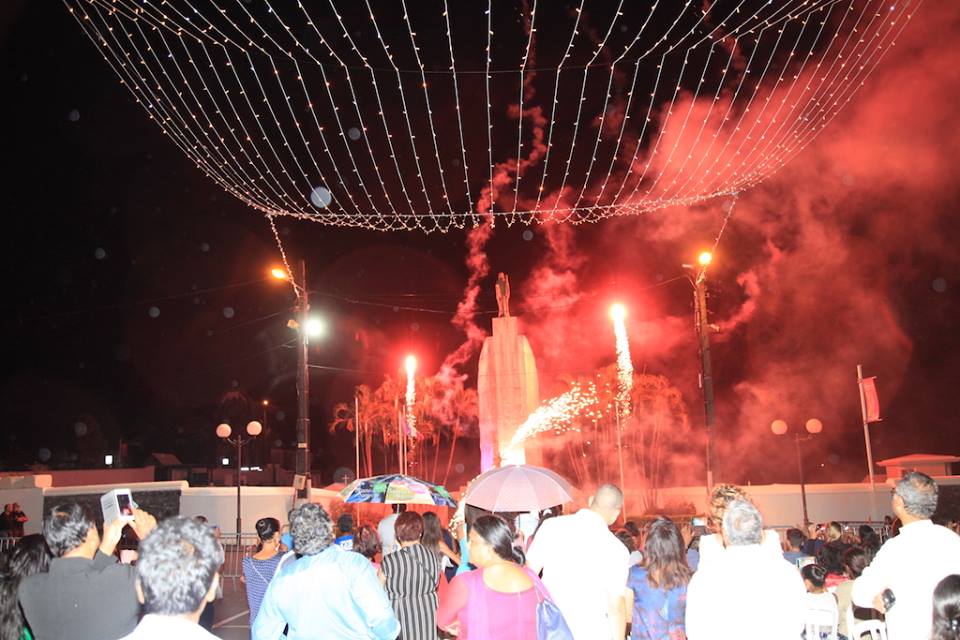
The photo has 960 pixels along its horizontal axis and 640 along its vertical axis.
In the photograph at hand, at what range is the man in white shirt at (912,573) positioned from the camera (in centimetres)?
469

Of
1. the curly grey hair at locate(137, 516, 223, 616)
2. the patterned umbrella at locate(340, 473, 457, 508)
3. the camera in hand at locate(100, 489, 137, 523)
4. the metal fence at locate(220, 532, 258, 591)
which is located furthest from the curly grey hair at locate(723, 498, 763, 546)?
the metal fence at locate(220, 532, 258, 591)

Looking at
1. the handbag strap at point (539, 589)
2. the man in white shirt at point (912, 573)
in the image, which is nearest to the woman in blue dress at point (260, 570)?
the handbag strap at point (539, 589)

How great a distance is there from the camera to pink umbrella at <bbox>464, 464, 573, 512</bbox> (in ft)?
27.7

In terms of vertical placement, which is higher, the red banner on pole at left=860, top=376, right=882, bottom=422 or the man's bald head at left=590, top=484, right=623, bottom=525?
the red banner on pole at left=860, top=376, right=882, bottom=422

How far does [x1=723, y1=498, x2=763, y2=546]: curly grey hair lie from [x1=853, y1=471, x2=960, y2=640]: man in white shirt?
791 mm

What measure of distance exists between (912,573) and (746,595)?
1043 mm

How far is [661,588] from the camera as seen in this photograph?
661cm

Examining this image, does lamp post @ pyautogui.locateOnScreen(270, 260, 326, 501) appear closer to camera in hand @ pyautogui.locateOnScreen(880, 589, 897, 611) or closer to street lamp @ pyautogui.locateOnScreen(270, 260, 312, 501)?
street lamp @ pyautogui.locateOnScreen(270, 260, 312, 501)

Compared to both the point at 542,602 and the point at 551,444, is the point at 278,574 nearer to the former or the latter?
the point at 542,602

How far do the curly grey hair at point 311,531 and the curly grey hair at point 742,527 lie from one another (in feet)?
7.52

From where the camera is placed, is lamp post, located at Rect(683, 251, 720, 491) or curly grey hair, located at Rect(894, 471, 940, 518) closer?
curly grey hair, located at Rect(894, 471, 940, 518)

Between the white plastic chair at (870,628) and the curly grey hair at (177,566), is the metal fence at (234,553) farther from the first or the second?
the curly grey hair at (177,566)

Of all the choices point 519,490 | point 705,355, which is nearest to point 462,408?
point 705,355

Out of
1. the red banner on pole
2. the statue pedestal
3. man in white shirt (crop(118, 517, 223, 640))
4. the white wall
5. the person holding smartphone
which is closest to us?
man in white shirt (crop(118, 517, 223, 640))
